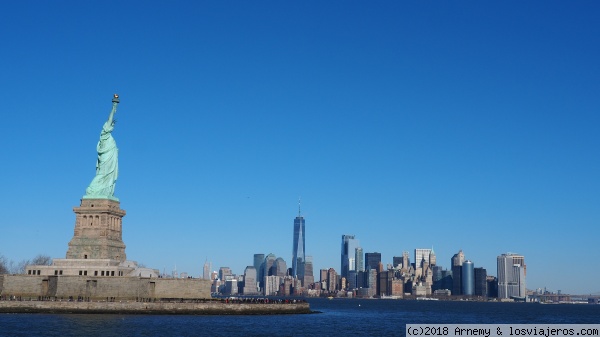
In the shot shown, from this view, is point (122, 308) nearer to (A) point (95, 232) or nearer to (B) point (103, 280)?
(B) point (103, 280)

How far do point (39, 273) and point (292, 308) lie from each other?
3763 centimetres

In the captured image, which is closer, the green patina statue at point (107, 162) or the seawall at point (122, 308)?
the seawall at point (122, 308)

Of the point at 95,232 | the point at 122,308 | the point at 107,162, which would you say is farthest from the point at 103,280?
the point at 107,162

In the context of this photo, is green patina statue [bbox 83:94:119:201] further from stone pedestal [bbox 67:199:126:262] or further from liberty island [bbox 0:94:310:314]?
stone pedestal [bbox 67:199:126:262]

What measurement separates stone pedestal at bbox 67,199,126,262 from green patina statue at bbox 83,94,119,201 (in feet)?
7.43

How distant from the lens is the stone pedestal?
10669cm

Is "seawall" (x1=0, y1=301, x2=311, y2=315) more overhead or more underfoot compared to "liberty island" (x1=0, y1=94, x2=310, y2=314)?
more underfoot

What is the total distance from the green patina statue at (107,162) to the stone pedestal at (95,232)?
227cm

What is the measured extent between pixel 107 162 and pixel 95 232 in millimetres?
11342

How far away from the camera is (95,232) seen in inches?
4242

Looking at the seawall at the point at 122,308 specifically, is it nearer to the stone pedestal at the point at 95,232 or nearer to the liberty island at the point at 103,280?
the liberty island at the point at 103,280

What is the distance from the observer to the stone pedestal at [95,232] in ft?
350

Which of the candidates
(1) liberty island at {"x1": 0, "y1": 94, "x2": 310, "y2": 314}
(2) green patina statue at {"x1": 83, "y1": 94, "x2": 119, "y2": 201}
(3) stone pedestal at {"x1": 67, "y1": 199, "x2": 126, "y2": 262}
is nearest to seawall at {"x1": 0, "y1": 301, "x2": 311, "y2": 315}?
(1) liberty island at {"x1": 0, "y1": 94, "x2": 310, "y2": 314}

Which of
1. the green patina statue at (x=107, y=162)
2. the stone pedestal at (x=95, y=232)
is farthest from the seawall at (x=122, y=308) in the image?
the green patina statue at (x=107, y=162)
